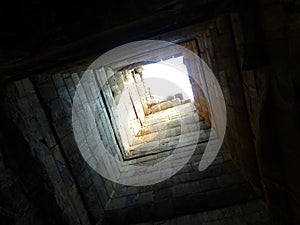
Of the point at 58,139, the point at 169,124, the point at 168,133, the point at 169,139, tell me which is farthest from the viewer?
the point at 169,124

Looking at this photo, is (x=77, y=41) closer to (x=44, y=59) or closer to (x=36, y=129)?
(x=44, y=59)

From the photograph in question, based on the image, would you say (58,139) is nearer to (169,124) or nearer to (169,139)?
(169,139)

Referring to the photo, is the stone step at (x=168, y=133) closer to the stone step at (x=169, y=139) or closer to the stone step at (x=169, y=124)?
the stone step at (x=169, y=139)

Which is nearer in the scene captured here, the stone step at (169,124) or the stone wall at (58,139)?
the stone wall at (58,139)

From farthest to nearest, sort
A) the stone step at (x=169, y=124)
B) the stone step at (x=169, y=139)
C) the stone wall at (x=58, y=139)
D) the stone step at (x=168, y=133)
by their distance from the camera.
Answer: the stone step at (x=169, y=124) < the stone step at (x=168, y=133) < the stone step at (x=169, y=139) < the stone wall at (x=58, y=139)

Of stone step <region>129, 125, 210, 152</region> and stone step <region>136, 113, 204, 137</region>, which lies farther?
stone step <region>136, 113, 204, 137</region>

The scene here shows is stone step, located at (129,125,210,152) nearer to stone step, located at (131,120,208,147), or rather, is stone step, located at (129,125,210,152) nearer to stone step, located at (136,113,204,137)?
stone step, located at (131,120,208,147)

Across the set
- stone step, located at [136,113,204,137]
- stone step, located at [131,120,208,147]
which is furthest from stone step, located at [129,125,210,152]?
stone step, located at [136,113,204,137]

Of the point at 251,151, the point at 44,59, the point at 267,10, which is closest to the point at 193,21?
the point at 267,10

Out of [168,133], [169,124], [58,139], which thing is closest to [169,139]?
[168,133]

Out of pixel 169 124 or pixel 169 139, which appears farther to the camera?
pixel 169 124

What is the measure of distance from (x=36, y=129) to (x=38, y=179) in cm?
56

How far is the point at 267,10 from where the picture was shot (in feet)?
5.51

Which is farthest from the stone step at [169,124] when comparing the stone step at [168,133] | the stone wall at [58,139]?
the stone wall at [58,139]
